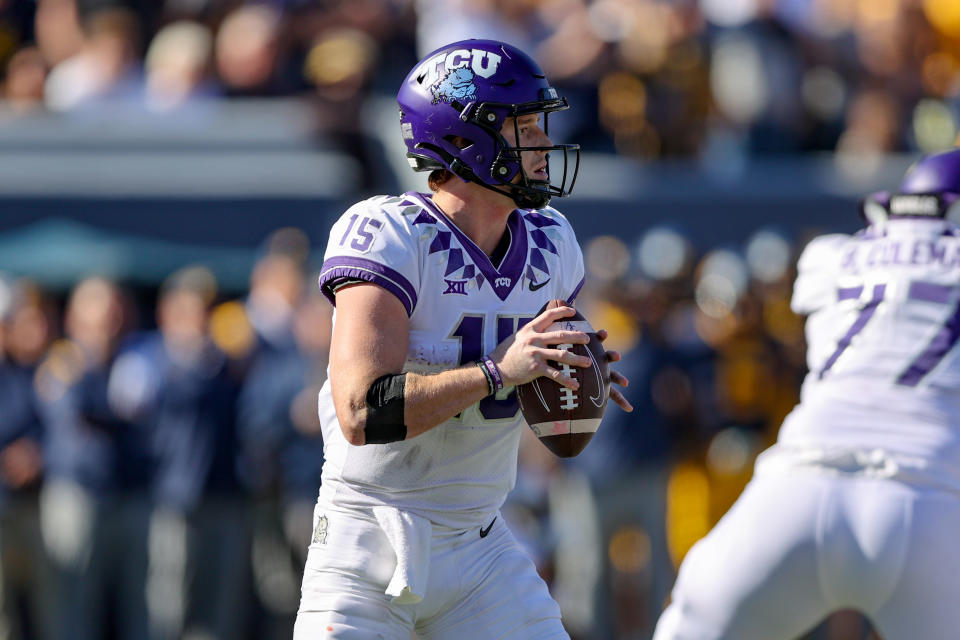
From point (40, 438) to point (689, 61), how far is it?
16.5 ft

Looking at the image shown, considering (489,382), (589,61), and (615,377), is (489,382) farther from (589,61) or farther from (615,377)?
(589,61)

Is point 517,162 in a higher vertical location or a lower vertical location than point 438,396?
higher

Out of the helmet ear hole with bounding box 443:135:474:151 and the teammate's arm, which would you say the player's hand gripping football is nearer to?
the teammate's arm

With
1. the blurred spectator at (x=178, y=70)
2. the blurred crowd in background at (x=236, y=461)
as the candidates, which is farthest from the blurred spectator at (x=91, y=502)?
the blurred spectator at (x=178, y=70)

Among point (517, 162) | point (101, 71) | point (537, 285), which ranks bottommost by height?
point (537, 285)

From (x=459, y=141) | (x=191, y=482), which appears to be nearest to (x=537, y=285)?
(x=459, y=141)

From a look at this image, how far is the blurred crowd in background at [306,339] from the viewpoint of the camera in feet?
26.1

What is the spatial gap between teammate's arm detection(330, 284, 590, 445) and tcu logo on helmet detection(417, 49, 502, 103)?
2.00ft

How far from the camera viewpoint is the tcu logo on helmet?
3889 mm

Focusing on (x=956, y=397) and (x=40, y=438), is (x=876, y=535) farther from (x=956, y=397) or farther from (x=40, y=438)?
(x=40, y=438)

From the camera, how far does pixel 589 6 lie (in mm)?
10617

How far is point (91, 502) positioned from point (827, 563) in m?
4.51

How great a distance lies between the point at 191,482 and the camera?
26.0 ft

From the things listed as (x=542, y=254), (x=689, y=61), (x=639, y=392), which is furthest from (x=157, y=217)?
(x=542, y=254)
